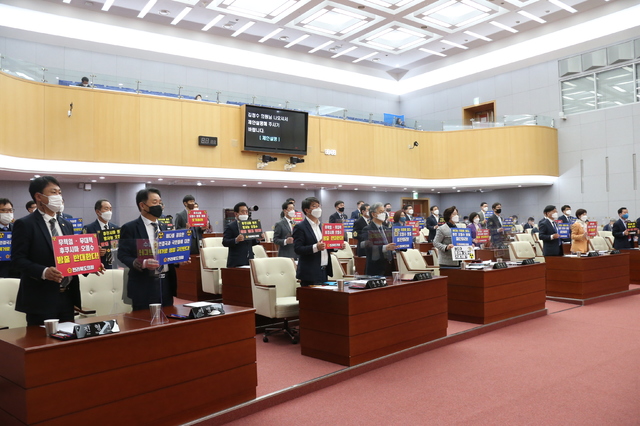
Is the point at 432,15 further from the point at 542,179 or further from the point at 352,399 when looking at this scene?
the point at 352,399

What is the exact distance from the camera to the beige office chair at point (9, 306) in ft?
11.3

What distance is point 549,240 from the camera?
7879 millimetres

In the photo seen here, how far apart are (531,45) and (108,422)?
710 inches

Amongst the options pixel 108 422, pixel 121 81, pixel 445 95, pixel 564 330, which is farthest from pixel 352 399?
pixel 445 95

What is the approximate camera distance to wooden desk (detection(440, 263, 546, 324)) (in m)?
5.86

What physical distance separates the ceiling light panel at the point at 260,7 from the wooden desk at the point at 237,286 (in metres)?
10.0

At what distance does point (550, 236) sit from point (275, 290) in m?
4.99

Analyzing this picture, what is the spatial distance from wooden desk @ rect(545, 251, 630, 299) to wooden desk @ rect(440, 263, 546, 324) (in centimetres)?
129

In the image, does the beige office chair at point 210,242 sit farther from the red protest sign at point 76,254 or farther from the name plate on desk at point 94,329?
the name plate on desk at point 94,329

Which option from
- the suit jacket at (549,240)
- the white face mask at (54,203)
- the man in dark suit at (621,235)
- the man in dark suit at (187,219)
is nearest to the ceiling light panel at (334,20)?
the man in dark suit at (187,219)

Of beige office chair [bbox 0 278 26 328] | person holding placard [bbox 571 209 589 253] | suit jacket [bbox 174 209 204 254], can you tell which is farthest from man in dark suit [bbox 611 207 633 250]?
beige office chair [bbox 0 278 26 328]

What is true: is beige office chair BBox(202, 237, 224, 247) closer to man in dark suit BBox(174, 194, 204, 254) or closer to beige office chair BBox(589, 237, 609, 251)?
man in dark suit BBox(174, 194, 204, 254)

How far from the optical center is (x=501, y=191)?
1828 centimetres

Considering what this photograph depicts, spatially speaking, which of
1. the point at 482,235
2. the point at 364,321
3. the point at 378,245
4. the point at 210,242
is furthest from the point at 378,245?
the point at 210,242
